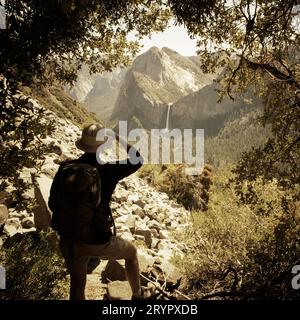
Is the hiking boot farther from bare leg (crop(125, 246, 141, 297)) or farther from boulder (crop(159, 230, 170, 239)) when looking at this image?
boulder (crop(159, 230, 170, 239))

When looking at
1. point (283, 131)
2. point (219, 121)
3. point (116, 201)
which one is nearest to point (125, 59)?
point (283, 131)

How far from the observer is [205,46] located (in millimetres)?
6398

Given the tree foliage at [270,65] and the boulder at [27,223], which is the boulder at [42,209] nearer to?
the boulder at [27,223]

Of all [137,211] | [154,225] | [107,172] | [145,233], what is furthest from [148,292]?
[137,211]

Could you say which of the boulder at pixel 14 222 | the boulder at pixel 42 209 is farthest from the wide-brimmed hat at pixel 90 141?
the boulder at pixel 14 222

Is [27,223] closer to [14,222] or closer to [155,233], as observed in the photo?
[14,222]

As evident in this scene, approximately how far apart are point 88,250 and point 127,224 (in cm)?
590

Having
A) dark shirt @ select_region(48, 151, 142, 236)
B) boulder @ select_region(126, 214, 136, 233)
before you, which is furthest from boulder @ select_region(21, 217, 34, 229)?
dark shirt @ select_region(48, 151, 142, 236)

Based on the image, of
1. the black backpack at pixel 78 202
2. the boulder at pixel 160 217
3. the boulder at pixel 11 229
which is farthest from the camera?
the boulder at pixel 160 217

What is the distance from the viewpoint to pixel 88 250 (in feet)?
11.3

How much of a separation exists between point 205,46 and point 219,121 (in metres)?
181

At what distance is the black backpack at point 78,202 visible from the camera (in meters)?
3.14

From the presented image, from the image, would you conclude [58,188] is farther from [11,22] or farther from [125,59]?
[125,59]

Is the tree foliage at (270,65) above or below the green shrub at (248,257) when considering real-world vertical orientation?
above
